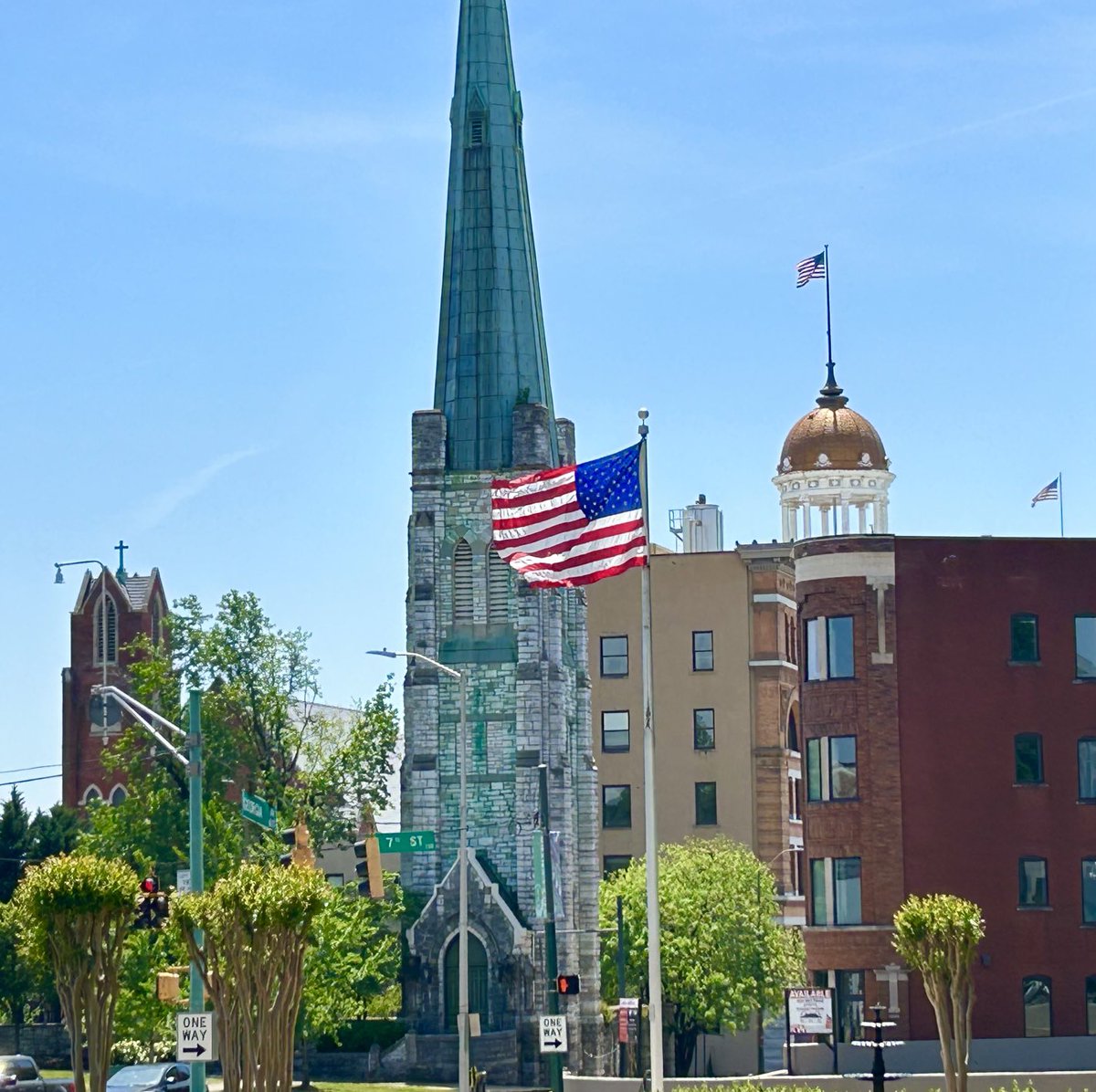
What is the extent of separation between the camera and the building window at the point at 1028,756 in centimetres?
6172

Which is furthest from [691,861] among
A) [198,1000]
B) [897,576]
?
[198,1000]

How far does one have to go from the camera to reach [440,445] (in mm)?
89188

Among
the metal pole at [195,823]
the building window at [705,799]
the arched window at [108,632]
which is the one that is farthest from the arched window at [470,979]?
the arched window at [108,632]

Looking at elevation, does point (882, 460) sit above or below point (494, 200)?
below

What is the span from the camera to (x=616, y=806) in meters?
101

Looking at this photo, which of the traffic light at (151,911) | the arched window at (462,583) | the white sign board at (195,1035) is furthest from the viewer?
the arched window at (462,583)

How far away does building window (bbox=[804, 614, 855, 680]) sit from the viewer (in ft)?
206

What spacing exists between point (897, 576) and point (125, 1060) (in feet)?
92.3

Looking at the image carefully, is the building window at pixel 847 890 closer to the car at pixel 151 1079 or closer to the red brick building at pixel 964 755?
the red brick building at pixel 964 755

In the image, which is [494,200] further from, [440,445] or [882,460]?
[882,460]

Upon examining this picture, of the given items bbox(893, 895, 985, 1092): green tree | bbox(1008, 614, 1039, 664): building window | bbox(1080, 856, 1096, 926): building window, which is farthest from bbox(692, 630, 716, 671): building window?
bbox(893, 895, 985, 1092): green tree

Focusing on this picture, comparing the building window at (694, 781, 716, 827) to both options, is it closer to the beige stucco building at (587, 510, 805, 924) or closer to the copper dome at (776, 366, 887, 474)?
the beige stucco building at (587, 510, 805, 924)

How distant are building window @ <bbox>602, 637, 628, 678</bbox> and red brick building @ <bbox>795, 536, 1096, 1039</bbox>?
39.1 metres

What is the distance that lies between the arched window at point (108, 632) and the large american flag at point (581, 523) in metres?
90.4
